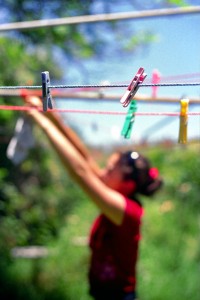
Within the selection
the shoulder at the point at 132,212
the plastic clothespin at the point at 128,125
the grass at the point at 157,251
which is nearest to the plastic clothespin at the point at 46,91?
the plastic clothespin at the point at 128,125

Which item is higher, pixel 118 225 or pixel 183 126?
pixel 183 126

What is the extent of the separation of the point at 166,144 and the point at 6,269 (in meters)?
1.40

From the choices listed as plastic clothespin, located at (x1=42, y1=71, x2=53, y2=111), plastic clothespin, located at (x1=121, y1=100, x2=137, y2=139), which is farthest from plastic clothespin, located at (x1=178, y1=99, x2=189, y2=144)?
plastic clothespin, located at (x1=42, y1=71, x2=53, y2=111)

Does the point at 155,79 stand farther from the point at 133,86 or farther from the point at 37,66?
the point at 37,66

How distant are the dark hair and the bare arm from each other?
15cm

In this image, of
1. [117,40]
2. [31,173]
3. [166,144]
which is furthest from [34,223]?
[117,40]

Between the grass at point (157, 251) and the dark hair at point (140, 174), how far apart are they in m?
1.52

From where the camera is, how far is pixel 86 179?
2094 millimetres

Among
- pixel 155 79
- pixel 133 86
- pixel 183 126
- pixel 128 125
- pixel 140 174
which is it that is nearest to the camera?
pixel 133 86

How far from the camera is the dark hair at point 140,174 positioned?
2.27 meters

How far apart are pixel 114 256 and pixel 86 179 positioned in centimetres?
35

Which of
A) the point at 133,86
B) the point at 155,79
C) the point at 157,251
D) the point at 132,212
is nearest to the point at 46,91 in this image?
the point at 133,86

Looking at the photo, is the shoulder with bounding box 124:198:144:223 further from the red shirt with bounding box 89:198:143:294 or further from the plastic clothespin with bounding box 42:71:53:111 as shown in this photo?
the plastic clothespin with bounding box 42:71:53:111

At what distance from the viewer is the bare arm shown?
6.83ft
